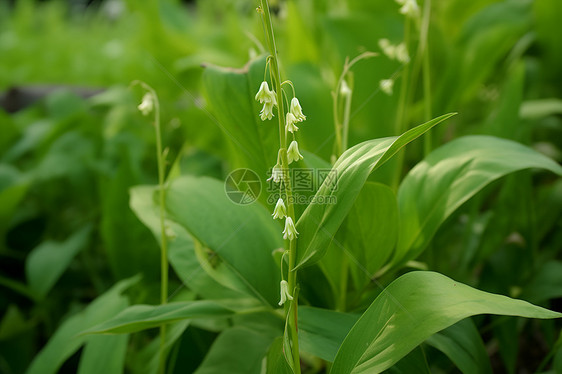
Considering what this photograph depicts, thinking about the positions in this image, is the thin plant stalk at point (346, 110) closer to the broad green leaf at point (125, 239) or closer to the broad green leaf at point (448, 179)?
the broad green leaf at point (448, 179)

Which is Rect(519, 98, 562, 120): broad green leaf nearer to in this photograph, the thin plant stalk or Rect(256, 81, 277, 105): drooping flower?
the thin plant stalk

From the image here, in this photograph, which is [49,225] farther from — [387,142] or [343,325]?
[387,142]

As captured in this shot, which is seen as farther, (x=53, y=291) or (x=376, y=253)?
(x=53, y=291)

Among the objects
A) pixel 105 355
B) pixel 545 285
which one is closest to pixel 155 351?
pixel 105 355

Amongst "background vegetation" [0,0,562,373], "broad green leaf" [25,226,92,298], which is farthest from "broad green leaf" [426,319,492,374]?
"broad green leaf" [25,226,92,298]

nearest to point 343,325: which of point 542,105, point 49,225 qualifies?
point 542,105

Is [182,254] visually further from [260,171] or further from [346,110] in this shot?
[346,110]
